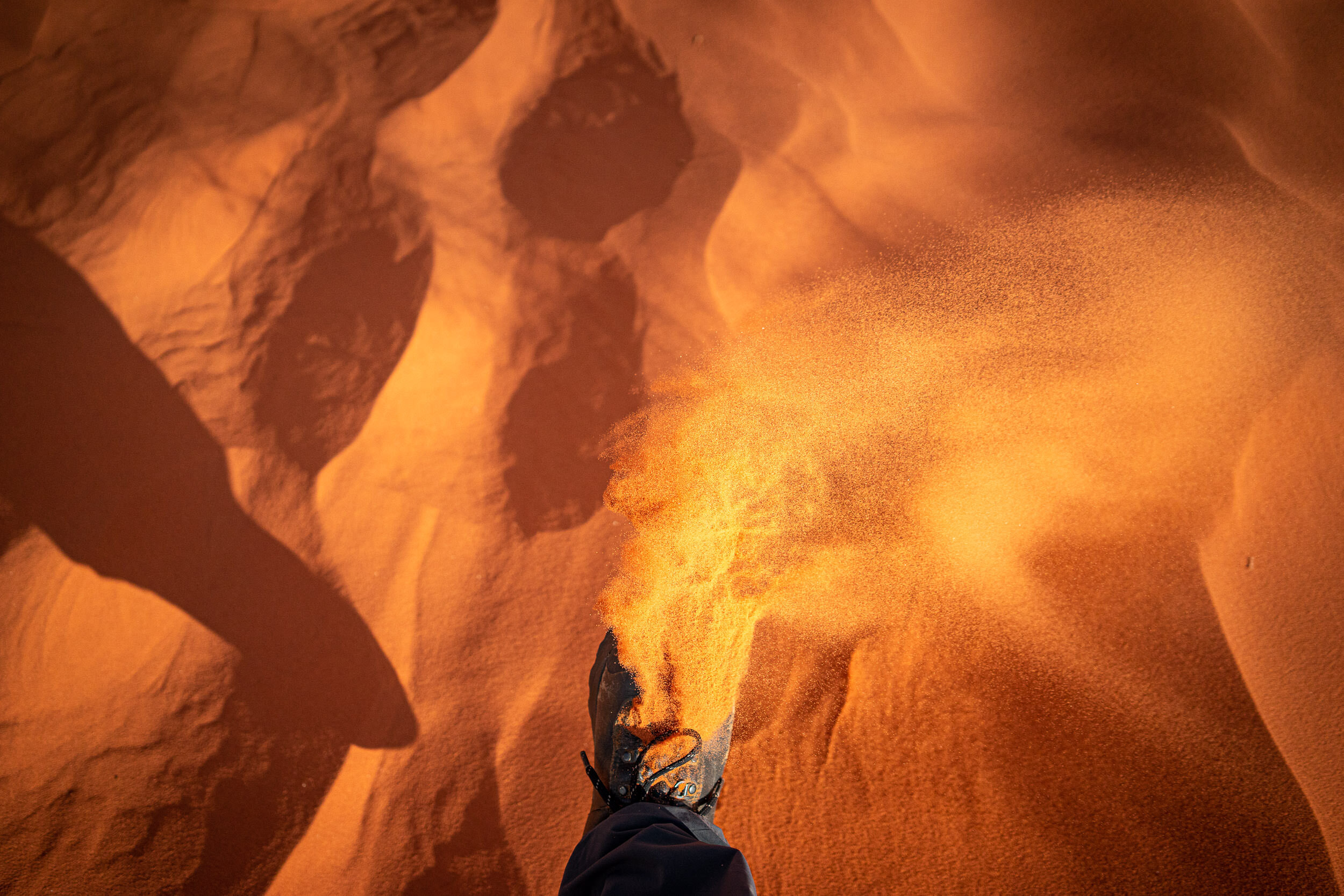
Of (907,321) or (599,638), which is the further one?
(907,321)

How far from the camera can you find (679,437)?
1641 mm

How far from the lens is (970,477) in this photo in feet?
5.35

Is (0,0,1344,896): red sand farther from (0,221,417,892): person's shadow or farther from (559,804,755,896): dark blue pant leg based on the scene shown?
(559,804,755,896): dark blue pant leg

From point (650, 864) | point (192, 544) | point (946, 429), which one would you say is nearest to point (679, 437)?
point (946, 429)

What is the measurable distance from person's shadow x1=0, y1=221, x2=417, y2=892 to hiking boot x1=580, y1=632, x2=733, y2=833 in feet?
1.68

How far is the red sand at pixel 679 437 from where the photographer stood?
4.84ft

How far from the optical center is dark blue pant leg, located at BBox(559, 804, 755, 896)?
3.44 feet

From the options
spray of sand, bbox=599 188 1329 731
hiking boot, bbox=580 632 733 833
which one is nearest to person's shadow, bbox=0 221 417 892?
hiking boot, bbox=580 632 733 833

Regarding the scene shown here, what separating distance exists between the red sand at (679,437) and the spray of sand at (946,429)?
1 cm

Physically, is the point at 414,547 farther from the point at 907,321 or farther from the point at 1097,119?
the point at 1097,119

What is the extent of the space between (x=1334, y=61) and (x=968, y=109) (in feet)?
3.30

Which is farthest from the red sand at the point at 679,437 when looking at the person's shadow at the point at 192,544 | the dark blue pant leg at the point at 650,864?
the dark blue pant leg at the point at 650,864

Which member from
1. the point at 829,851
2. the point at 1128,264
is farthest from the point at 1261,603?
the point at 829,851

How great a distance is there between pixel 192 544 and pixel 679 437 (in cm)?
134
